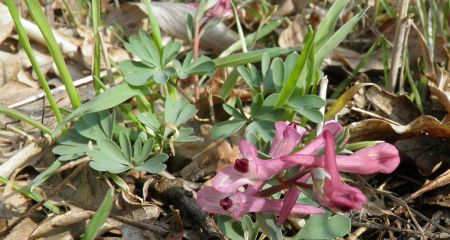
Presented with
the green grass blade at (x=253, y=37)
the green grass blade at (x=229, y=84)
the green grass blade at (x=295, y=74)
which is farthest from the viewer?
the green grass blade at (x=253, y=37)

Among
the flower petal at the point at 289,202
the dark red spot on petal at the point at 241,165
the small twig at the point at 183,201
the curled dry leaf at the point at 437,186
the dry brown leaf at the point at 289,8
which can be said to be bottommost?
the curled dry leaf at the point at 437,186

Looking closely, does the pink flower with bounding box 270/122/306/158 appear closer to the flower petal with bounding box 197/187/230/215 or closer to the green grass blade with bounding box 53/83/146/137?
the flower petal with bounding box 197/187/230/215

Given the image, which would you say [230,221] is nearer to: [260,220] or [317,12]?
[260,220]

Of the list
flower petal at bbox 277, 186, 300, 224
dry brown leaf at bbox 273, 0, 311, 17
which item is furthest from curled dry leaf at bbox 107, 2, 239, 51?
flower petal at bbox 277, 186, 300, 224

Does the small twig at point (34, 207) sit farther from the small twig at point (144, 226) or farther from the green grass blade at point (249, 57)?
the green grass blade at point (249, 57)

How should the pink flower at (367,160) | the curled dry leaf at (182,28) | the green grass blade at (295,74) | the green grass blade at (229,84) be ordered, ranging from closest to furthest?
the pink flower at (367,160) → the green grass blade at (295,74) → the green grass blade at (229,84) → the curled dry leaf at (182,28)

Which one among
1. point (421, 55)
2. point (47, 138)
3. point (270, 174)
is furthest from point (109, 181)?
point (421, 55)

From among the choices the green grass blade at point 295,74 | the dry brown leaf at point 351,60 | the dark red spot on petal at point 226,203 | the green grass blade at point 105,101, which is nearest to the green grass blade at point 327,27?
the green grass blade at point 295,74
